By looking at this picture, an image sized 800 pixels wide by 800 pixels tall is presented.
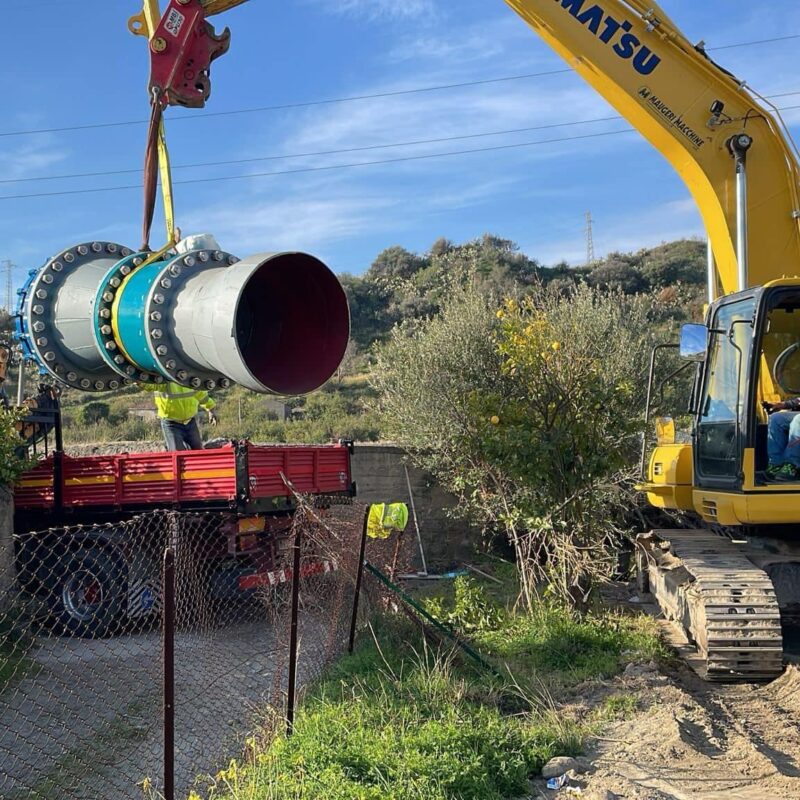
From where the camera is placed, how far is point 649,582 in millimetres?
9266

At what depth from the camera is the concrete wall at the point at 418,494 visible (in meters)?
12.6

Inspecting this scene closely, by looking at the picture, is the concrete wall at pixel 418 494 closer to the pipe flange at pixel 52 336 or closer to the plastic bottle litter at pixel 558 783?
the plastic bottle litter at pixel 558 783

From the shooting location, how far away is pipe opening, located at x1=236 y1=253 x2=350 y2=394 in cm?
251

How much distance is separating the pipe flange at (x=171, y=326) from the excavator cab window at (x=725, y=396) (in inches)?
202

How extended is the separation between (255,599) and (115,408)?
57.7 feet

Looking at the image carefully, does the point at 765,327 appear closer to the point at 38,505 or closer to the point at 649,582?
the point at 649,582

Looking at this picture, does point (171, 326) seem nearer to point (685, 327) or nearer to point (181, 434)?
point (685, 327)

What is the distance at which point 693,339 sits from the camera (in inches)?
281

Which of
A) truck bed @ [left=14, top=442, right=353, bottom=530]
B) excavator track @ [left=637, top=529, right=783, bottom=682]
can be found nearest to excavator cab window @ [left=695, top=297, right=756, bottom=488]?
excavator track @ [left=637, top=529, right=783, bottom=682]

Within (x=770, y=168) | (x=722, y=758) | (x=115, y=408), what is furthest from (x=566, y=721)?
(x=115, y=408)

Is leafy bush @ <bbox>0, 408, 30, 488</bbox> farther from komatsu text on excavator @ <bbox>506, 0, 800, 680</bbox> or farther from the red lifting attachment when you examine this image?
the red lifting attachment

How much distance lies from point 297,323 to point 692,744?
147 inches

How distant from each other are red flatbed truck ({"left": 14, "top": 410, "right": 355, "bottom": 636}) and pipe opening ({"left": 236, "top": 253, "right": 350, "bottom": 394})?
5747mm

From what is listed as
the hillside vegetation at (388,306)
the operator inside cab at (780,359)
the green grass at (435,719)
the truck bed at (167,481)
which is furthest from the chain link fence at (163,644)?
the hillside vegetation at (388,306)
